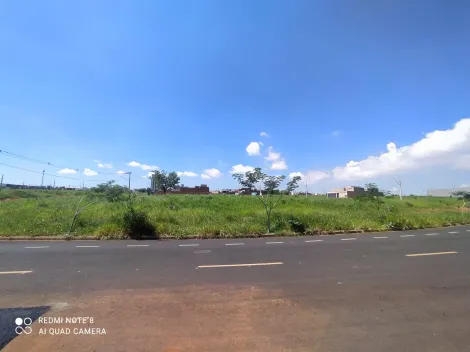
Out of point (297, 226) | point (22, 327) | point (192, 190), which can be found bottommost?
point (22, 327)

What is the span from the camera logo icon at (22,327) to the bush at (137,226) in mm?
10238

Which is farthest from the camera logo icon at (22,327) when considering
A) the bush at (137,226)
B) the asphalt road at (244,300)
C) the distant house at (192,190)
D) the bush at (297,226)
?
the distant house at (192,190)

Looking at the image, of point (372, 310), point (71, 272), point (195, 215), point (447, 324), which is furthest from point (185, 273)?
point (195, 215)

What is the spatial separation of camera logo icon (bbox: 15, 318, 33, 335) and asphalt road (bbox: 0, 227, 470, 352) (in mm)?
80

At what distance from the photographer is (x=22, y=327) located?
164 inches

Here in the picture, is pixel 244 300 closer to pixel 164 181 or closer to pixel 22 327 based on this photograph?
pixel 22 327

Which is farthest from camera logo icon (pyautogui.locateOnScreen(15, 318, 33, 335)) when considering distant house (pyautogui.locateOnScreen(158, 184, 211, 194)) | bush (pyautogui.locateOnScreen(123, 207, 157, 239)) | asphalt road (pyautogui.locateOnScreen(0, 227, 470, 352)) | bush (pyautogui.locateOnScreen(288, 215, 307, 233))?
distant house (pyautogui.locateOnScreen(158, 184, 211, 194))

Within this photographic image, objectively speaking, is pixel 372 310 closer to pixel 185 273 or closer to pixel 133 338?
pixel 133 338

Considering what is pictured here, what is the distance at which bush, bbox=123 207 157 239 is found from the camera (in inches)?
582

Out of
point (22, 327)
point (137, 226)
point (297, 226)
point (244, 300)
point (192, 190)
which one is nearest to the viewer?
point (22, 327)

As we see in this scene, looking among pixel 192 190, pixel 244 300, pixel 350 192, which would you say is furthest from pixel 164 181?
pixel 244 300

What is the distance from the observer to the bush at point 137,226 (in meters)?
14.8

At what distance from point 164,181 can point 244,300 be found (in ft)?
285

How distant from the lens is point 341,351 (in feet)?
11.4
